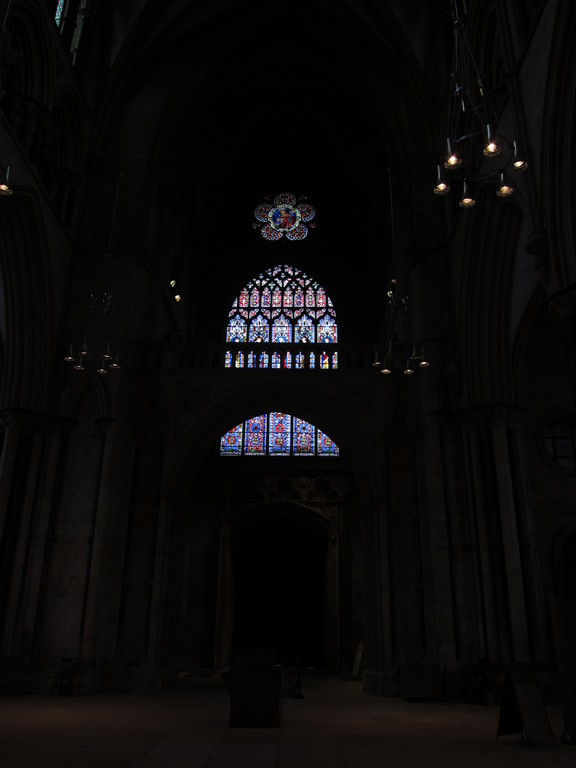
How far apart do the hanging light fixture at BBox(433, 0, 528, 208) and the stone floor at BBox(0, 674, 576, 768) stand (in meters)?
5.64

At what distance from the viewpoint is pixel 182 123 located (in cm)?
1814

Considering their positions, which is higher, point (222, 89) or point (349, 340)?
point (222, 89)

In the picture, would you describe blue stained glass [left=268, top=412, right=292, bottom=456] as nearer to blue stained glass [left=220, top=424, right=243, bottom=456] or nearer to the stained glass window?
blue stained glass [left=220, top=424, right=243, bottom=456]

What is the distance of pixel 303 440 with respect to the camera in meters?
22.9

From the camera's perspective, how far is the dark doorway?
23.3 metres

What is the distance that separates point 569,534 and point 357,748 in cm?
1019

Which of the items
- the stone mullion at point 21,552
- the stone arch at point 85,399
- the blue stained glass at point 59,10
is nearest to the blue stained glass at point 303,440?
the stone arch at point 85,399

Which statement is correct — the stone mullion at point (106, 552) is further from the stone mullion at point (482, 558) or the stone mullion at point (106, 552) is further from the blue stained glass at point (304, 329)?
the blue stained glass at point (304, 329)

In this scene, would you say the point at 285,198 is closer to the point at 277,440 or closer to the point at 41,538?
the point at 277,440

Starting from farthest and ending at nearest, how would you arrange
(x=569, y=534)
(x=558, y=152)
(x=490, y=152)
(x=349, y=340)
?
(x=349, y=340) → (x=569, y=534) → (x=558, y=152) → (x=490, y=152)

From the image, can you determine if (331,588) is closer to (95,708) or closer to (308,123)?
(95,708)

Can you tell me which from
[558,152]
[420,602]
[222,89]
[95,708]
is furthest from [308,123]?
[95,708]

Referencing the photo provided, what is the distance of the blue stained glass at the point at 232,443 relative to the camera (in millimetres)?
23062

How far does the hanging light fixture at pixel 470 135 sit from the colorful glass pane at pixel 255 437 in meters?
11.3
